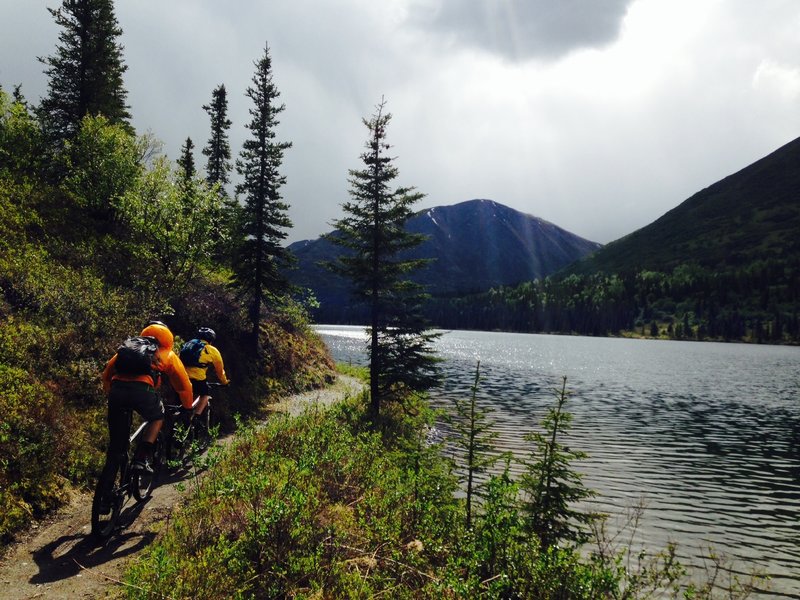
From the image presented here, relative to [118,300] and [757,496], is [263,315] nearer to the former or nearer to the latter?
[118,300]

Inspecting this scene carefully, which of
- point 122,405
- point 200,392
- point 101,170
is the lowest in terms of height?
point 200,392

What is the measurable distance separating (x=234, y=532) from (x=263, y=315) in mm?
21243

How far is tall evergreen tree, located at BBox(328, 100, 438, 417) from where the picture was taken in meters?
22.5

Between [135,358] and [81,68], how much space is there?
118ft

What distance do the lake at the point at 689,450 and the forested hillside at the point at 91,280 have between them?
1536cm

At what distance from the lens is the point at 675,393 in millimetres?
45375

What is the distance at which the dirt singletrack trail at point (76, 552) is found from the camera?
588 centimetres

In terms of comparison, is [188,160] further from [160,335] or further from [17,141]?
[160,335]

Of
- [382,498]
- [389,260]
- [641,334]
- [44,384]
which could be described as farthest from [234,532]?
[641,334]

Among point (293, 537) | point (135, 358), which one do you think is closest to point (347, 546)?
point (293, 537)

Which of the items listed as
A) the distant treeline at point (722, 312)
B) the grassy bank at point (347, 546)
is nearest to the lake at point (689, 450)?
the grassy bank at point (347, 546)

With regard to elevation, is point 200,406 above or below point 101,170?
below

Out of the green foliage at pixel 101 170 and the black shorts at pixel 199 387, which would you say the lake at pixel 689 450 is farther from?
the green foliage at pixel 101 170

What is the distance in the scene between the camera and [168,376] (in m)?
8.24
